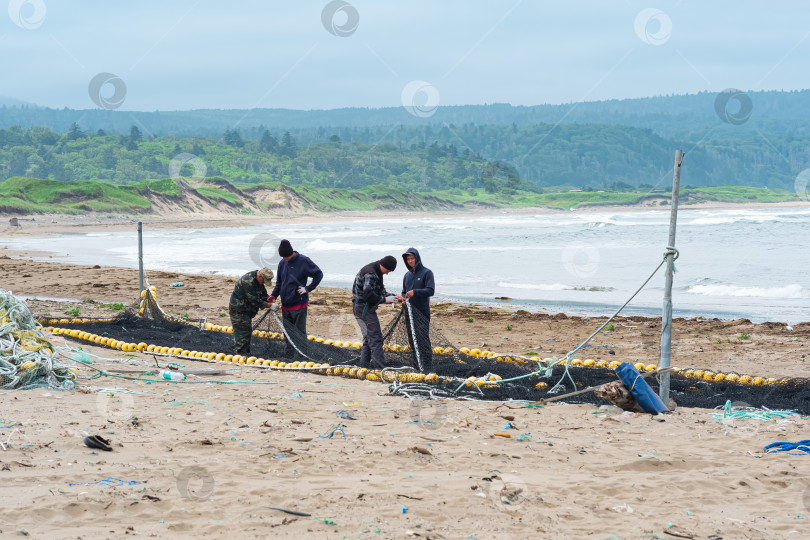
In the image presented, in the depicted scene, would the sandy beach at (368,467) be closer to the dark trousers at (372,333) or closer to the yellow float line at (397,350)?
the dark trousers at (372,333)

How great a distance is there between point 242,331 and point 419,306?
215cm

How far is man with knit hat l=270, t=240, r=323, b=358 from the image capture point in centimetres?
900

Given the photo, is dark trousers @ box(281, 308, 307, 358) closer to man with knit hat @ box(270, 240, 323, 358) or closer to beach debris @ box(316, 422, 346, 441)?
man with knit hat @ box(270, 240, 323, 358)

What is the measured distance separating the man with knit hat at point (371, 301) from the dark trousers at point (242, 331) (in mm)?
1484

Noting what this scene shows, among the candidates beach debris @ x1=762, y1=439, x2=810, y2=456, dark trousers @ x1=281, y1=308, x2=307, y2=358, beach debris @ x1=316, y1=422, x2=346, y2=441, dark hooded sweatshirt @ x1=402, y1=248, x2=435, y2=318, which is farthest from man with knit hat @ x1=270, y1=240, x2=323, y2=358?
beach debris @ x1=762, y1=439, x2=810, y2=456

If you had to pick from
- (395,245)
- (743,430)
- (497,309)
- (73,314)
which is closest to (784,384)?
(743,430)

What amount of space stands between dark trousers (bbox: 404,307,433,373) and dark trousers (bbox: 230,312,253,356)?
6.40 feet

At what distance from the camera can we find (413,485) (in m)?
4.51

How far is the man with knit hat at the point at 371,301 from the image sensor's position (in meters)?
8.17

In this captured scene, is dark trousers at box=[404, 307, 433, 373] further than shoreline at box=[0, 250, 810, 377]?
No

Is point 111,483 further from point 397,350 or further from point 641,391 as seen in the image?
point 397,350

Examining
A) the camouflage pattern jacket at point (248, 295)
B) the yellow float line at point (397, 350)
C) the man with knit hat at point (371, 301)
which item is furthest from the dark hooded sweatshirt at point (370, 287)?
the camouflage pattern jacket at point (248, 295)

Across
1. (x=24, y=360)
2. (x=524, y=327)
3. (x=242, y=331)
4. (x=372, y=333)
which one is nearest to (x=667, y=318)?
(x=372, y=333)

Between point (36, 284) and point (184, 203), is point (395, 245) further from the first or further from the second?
point (184, 203)
